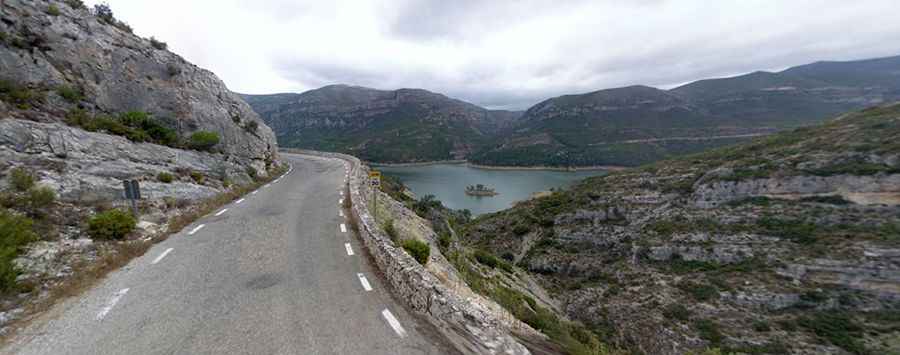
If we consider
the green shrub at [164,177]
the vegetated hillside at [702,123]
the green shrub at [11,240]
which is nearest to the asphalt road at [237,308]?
the green shrub at [11,240]

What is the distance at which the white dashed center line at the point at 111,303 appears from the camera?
15.7 ft

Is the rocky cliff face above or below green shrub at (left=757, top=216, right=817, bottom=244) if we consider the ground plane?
above

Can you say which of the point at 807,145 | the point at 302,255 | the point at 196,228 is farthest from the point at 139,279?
the point at 807,145

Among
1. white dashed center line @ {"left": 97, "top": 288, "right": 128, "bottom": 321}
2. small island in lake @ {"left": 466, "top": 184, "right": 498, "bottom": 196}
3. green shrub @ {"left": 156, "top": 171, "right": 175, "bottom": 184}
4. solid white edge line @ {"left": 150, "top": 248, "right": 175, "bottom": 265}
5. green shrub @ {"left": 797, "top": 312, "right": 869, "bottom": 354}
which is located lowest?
green shrub @ {"left": 797, "top": 312, "right": 869, "bottom": 354}

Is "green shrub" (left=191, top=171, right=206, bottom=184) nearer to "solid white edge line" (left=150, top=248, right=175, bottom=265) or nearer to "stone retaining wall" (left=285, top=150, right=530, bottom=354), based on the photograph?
"solid white edge line" (left=150, top=248, right=175, bottom=265)

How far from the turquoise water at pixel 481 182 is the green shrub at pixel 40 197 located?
84949 millimetres

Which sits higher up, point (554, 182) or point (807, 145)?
point (807, 145)

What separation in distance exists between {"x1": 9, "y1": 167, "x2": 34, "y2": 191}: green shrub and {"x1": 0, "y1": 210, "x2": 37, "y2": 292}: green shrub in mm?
1959

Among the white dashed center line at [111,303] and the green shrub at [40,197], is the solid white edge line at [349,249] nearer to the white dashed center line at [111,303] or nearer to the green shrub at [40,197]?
the white dashed center line at [111,303]

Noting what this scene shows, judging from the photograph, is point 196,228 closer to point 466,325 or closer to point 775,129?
point 466,325

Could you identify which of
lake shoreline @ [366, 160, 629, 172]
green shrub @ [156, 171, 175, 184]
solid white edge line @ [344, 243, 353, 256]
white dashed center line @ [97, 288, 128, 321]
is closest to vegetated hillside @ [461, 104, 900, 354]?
solid white edge line @ [344, 243, 353, 256]

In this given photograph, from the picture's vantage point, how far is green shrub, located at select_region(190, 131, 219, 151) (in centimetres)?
1697

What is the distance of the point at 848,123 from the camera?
4975 cm

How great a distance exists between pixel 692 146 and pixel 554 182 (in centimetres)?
6970
